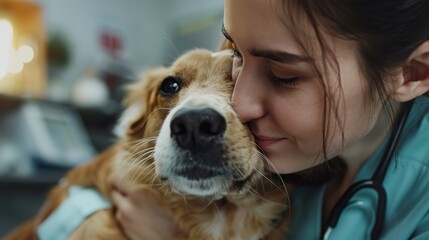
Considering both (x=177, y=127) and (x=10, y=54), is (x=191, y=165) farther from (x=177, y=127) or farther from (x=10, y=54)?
(x=10, y=54)

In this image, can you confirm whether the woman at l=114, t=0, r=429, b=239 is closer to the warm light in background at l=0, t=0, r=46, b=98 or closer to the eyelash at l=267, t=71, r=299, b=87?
the eyelash at l=267, t=71, r=299, b=87

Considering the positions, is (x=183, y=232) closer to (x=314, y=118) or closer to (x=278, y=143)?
(x=278, y=143)

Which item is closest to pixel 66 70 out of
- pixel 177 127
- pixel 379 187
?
pixel 177 127

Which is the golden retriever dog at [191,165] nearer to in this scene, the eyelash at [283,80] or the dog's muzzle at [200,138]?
the dog's muzzle at [200,138]

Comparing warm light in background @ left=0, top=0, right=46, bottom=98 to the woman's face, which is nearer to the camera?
the woman's face

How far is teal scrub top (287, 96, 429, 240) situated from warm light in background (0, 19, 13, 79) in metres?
2.25

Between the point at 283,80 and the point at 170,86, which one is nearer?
the point at 283,80

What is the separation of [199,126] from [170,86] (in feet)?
1.07

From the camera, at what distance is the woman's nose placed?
917mm

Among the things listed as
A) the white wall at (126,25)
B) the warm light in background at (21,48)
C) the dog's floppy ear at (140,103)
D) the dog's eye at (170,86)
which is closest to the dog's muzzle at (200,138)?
the dog's eye at (170,86)

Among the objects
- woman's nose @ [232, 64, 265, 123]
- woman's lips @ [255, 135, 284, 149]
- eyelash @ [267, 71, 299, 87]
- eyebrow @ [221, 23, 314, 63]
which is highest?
eyebrow @ [221, 23, 314, 63]

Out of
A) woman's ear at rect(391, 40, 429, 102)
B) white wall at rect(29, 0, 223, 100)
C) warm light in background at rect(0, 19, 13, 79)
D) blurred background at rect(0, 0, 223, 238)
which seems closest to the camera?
woman's ear at rect(391, 40, 429, 102)

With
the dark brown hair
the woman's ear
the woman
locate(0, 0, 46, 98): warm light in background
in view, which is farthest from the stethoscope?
locate(0, 0, 46, 98): warm light in background

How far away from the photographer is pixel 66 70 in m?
3.30
